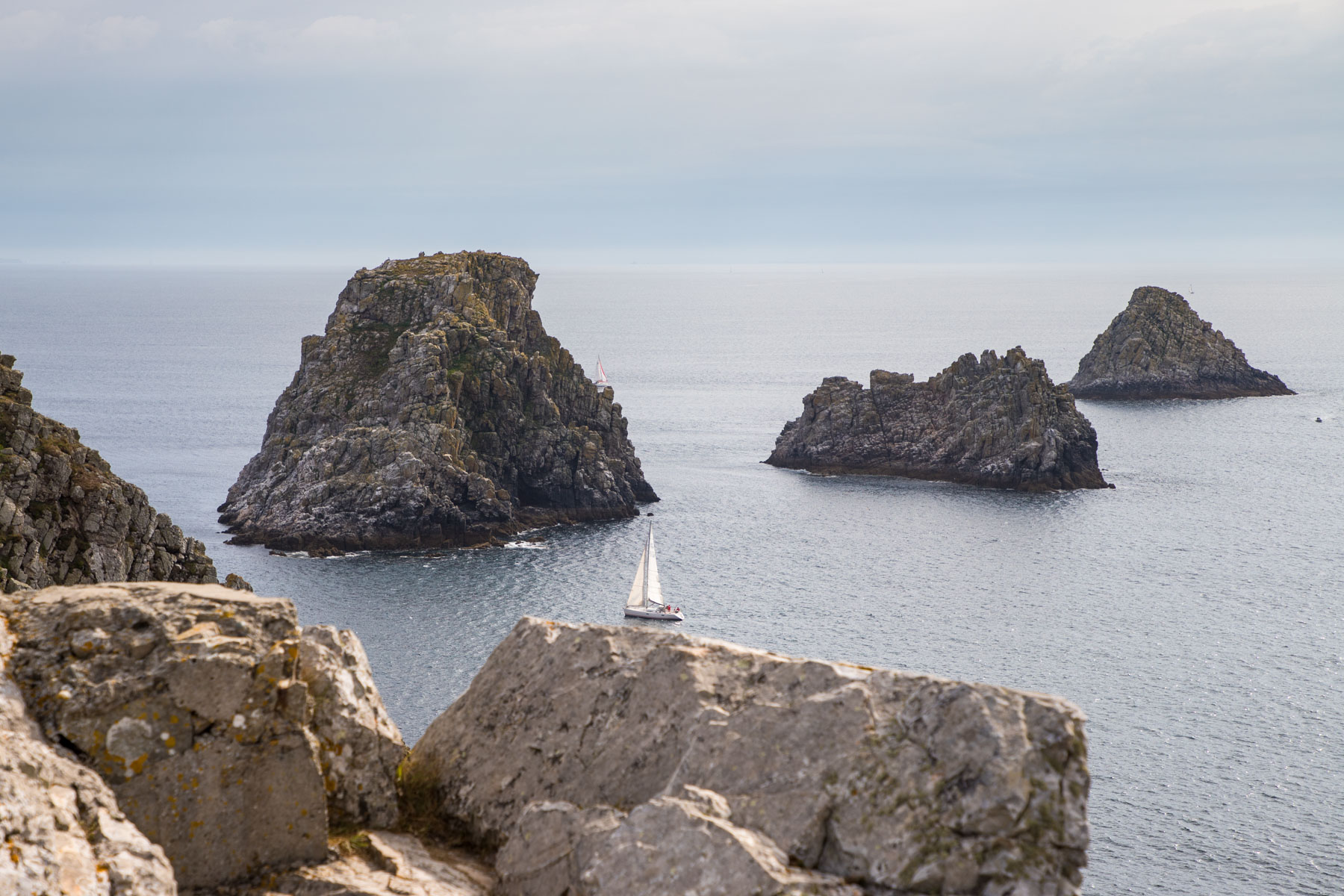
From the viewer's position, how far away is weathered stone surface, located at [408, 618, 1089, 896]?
9.64m

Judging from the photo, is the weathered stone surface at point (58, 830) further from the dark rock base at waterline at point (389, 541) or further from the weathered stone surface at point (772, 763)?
the dark rock base at waterline at point (389, 541)

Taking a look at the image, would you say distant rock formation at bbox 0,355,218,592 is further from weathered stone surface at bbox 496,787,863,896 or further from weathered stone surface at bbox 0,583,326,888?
weathered stone surface at bbox 496,787,863,896

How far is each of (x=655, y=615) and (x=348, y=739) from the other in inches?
2824

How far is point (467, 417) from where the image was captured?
4537 inches

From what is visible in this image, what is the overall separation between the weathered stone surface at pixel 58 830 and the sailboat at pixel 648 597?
243 feet

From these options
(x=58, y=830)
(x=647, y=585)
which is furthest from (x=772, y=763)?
(x=647, y=585)

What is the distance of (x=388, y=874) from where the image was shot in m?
11.1

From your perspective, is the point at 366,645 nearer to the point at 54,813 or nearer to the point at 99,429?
the point at 54,813

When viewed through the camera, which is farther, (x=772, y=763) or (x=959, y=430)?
(x=959, y=430)

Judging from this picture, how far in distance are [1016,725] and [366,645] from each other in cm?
Result: 6870

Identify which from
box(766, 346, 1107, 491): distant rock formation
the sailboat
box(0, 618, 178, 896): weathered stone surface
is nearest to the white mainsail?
the sailboat

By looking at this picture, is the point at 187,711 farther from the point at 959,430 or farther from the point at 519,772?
the point at 959,430

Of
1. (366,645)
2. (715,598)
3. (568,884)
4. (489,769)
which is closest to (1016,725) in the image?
(568,884)

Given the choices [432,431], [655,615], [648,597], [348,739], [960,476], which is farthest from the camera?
[960,476]
